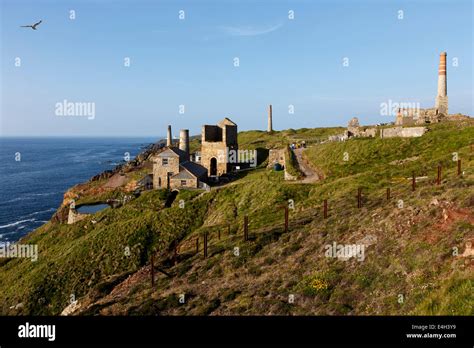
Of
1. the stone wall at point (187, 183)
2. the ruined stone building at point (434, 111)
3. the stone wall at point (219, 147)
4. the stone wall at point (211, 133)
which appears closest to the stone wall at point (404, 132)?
the ruined stone building at point (434, 111)

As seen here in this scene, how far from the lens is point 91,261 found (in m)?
37.6

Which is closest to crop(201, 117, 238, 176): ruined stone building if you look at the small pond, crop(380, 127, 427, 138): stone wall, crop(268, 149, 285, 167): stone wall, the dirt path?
crop(268, 149, 285, 167): stone wall

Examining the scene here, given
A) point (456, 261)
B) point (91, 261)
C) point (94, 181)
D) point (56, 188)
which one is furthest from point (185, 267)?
point (56, 188)

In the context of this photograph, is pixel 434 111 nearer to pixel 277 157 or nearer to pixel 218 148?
pixel 277 157

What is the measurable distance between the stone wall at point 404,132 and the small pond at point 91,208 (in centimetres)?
4710

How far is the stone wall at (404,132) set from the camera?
161 feet

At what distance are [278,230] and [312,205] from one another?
7977mm

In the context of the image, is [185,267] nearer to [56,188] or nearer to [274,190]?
[274,190]

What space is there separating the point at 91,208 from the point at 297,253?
160 feet

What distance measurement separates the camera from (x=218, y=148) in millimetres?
67188

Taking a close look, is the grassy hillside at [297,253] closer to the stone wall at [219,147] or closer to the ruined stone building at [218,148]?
the stone wall at [219,147]

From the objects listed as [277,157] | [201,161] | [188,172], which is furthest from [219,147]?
[188,172]
